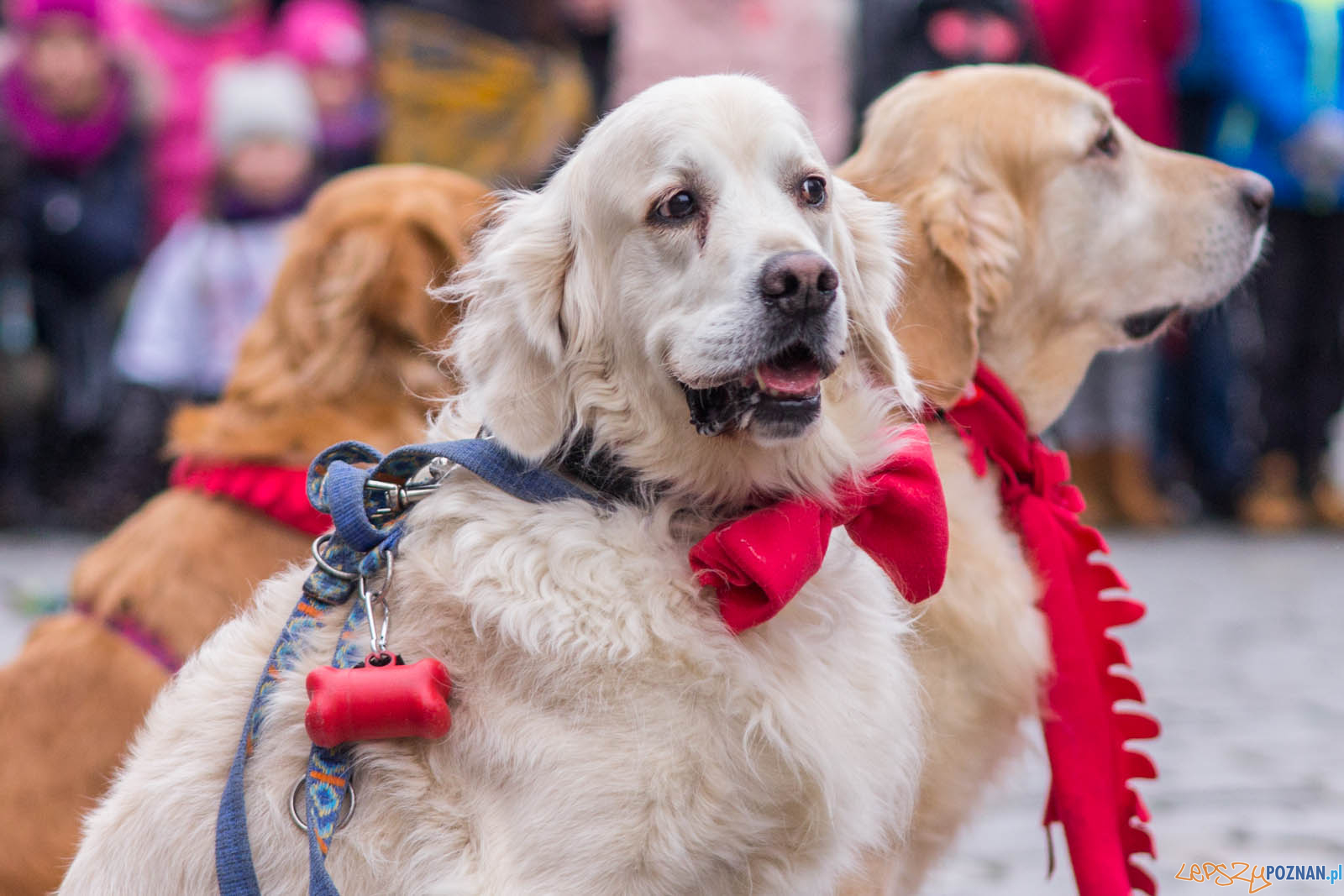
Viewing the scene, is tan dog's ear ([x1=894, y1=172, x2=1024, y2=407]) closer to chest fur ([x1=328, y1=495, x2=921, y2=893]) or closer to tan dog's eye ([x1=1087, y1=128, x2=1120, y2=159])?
tan dog's eye ([x1=1087, y1=128, x2=1120, y2=159])

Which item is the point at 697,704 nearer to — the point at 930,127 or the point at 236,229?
the point at 930,127

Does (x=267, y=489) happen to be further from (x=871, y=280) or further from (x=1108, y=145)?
(x=1108, y=145)

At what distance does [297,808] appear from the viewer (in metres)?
2.25

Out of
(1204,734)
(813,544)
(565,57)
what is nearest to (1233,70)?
(565,57)

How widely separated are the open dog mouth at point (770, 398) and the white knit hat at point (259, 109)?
466 cm

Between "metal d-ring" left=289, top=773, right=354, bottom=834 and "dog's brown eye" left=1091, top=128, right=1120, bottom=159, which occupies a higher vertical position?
"dog's brown eye" left=1091, top=128, right=1120, bottom=159

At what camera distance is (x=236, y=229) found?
6.50 meters

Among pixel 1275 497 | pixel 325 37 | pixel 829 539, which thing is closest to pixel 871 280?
pixel 829 539

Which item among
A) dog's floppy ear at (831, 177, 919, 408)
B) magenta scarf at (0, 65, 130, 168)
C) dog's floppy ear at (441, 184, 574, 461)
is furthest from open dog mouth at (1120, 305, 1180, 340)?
magenta scarf at (0, 65, 130, 168)

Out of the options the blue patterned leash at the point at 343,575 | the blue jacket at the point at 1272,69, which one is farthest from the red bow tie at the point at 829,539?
the blue jacket at the point at 1272,69

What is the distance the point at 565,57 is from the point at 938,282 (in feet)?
18.0

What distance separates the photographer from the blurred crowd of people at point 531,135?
781cm

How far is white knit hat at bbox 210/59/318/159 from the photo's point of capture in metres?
6.49

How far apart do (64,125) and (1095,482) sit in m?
6.72
